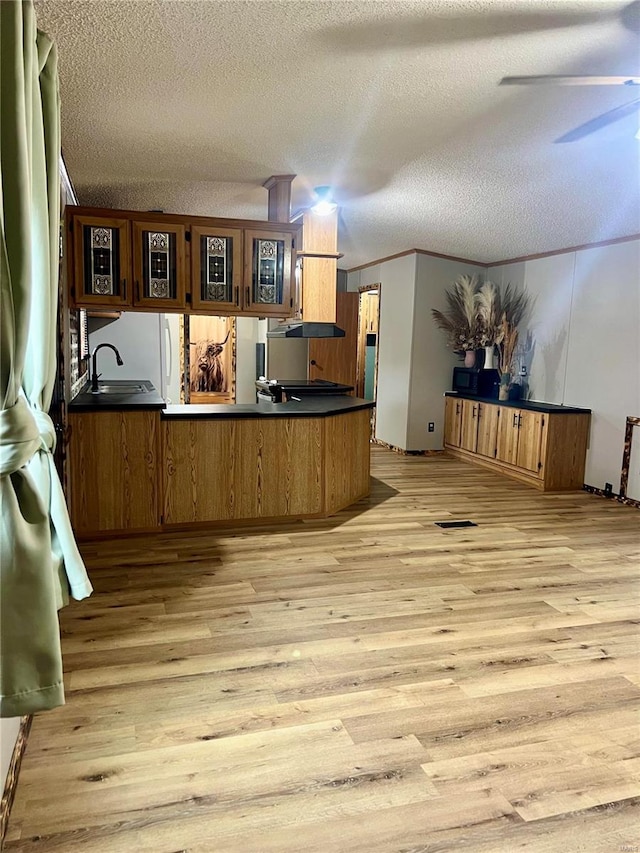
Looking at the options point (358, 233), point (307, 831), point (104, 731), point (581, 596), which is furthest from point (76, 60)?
point (358, 233)

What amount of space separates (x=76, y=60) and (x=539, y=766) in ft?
10.8

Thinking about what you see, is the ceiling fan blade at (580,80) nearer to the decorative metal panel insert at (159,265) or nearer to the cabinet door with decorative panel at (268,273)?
the cabinet door with decorative panel at (268,273)

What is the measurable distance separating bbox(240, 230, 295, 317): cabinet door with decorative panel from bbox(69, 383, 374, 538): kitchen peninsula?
784 millimetres

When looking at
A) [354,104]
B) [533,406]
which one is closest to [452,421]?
[533,406]

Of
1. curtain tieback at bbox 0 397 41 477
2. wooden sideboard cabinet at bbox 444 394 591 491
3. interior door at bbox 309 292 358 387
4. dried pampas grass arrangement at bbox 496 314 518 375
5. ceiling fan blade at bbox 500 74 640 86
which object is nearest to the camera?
curtain tieback at bbox 0 397 41 477

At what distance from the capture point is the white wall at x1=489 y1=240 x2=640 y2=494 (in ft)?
17.4

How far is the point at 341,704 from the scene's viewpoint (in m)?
2.24

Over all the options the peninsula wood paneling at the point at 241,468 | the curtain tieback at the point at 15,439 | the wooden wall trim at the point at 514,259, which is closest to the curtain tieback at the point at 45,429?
the curtain tieback at the point at 15,439

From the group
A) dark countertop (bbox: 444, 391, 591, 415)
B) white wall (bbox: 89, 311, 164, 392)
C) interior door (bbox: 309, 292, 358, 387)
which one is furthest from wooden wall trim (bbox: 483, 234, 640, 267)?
white wall (bbox: 89, 311, 164, 392)

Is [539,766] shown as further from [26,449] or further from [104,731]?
[26,449]

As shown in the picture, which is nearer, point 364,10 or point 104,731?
point 104,731

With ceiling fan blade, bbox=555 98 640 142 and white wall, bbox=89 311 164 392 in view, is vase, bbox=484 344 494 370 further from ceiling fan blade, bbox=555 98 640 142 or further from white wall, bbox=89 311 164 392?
ceiling fan blade, bbox=555 98 640 142

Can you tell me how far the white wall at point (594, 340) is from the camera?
531 centimetres

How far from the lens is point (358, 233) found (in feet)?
21.0
